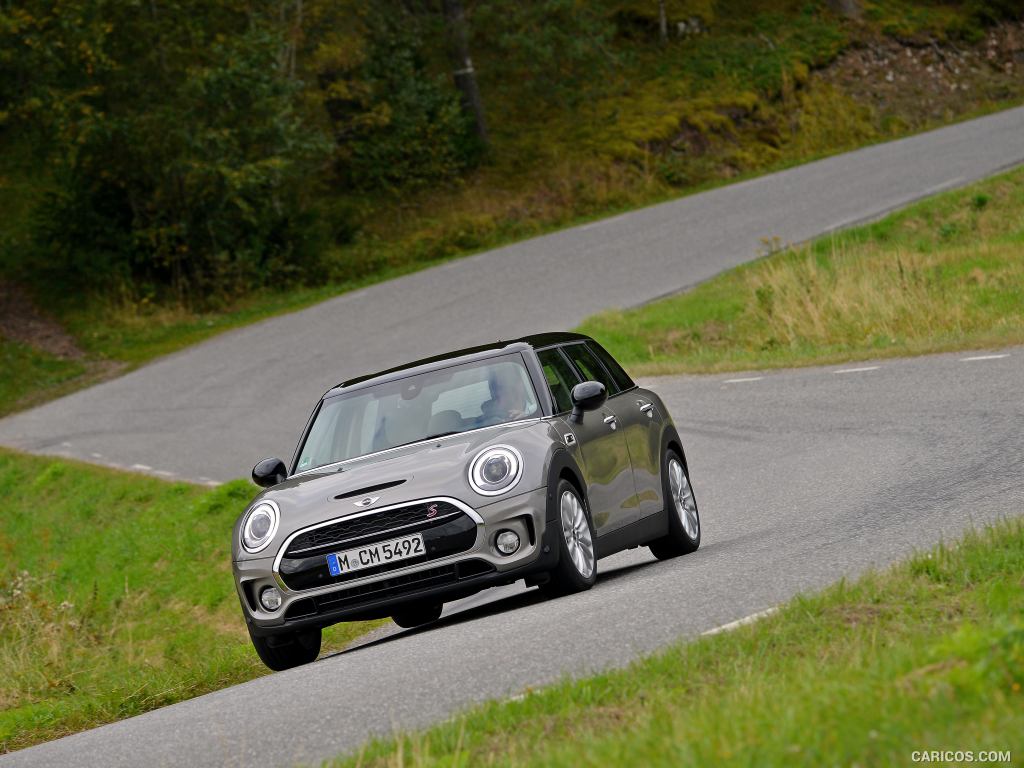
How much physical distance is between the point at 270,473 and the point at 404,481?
1.50 metres

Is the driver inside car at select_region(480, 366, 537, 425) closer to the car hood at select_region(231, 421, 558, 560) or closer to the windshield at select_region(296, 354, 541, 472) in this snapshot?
the windshield at select_region(296, 354, 541, 472)

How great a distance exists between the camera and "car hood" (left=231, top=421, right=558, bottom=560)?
29.8ft

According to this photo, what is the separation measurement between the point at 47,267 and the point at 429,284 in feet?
32.2

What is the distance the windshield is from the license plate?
123 centimetres

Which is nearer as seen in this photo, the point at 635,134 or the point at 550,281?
the point at 550,281

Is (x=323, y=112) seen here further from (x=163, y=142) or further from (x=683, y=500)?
(x=683, y=500)

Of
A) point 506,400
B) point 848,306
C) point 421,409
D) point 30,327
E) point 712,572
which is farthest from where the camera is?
point 30,327

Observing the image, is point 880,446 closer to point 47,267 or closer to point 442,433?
point 442,433

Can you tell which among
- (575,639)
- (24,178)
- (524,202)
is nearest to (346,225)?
(524,202)

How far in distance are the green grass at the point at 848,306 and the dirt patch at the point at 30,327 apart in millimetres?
12337

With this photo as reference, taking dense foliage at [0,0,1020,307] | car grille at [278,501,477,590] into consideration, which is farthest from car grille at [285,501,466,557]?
dense foliage at [0,0,1020,307]

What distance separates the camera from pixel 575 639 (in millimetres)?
7504

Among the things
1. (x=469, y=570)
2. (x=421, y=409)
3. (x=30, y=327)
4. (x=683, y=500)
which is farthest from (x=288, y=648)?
(x=30, y=327)

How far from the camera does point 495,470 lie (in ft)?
30.2
